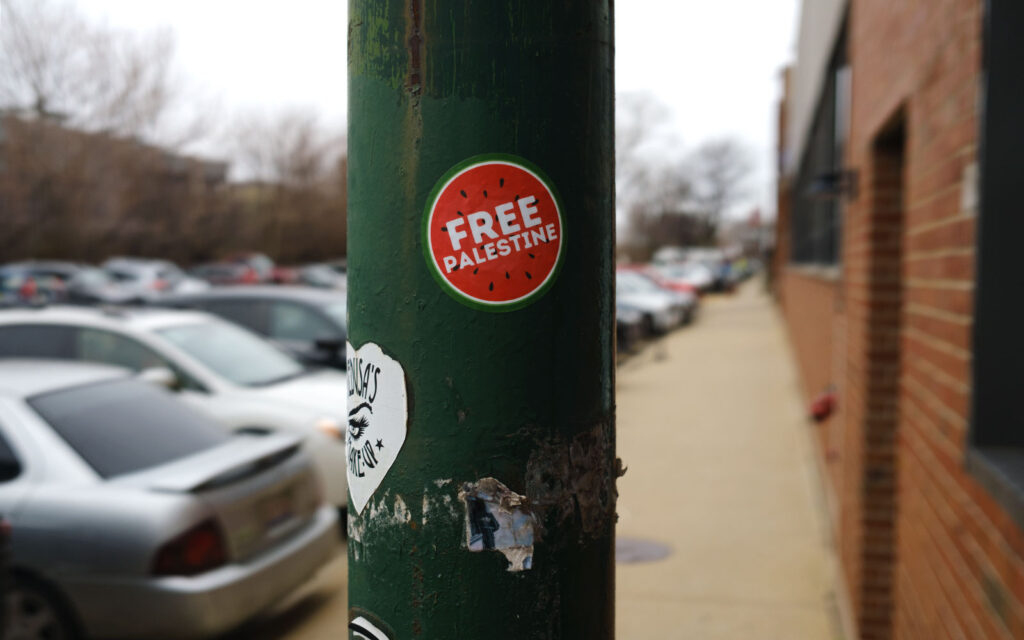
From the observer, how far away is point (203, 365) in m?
7.48

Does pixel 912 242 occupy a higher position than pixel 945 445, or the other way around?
pixel 912 242

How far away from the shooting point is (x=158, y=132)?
35750 mm

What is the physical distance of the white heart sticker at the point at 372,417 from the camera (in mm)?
1511

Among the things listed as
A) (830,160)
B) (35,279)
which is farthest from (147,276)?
(830,160)

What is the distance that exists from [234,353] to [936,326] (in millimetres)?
6034

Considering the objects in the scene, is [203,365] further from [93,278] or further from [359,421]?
[93,278]

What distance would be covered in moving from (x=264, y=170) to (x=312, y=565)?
48.7m

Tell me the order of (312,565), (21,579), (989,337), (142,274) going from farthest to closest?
1. (142,274)
2. (312,565)
3. (21,579)
4. (989,337)

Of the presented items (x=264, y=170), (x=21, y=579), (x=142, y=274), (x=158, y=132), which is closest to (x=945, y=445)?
(x=21, y=579)

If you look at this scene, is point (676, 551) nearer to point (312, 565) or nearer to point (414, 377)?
point (312, 565)

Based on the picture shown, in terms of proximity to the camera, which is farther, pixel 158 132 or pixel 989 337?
pixel 158 132

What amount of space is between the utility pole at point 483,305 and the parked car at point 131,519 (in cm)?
345

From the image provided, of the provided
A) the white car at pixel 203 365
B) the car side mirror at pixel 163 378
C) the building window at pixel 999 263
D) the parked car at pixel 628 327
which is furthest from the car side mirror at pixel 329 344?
the parked car at pixel 628 327

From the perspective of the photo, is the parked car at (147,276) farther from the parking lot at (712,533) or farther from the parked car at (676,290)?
the parking lot at (712,533)
